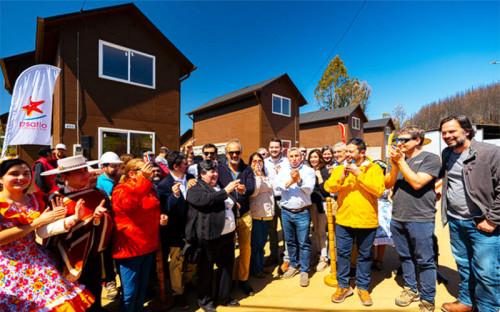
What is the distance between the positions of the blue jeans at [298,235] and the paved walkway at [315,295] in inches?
11.7

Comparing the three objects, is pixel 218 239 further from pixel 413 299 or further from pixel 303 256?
pixel 413 299

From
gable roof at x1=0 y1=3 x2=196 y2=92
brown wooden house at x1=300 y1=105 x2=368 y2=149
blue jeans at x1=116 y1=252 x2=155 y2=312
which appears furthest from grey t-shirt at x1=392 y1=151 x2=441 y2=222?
brown wooden house at x1=300 y1=105 x2=368 y2=149

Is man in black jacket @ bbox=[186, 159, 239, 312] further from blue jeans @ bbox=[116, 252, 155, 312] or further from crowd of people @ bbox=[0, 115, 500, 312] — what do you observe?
blue jeans @ bbox=[116, 252, 155, 312]

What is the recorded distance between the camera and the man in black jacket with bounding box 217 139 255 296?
3182 millimetres

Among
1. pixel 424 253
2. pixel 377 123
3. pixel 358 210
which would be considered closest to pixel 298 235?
pixel 358 210

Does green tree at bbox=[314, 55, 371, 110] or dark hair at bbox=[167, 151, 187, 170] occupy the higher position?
green tree at bbox=[314, 55, 371, 110]

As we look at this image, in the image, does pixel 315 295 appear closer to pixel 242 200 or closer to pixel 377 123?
pixel 242 200

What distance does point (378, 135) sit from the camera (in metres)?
28.9

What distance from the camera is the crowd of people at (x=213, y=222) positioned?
72.5 inches

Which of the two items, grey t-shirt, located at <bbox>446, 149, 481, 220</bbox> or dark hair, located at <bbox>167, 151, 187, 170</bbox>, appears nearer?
grey t-shirt, located at <bbox>446, 149, 481, 220</bbox>

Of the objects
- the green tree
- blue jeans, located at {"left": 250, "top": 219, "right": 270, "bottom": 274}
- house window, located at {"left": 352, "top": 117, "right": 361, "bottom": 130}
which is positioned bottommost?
blue jeans, located at {"left": 250, "top": 219, "right": 270, "bottom": 274}

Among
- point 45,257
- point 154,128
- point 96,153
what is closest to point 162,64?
point 154,128

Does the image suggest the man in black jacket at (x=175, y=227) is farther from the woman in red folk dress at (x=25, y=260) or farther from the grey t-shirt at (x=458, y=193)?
the grey t-shirt at (x=458, y=193)

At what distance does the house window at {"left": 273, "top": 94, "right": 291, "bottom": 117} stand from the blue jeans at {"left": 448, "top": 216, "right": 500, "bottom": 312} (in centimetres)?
1406
